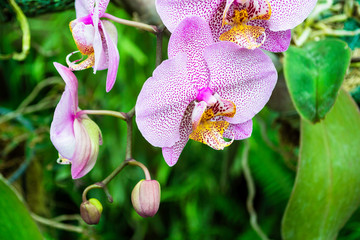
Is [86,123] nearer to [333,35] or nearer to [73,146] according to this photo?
[73,146]

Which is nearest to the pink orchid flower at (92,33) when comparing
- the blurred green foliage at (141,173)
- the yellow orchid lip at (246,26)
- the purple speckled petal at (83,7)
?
the purple speckled petal at (83,7)

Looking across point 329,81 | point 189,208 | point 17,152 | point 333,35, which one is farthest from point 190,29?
point 189,208

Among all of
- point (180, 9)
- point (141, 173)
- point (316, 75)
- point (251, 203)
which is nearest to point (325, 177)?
point (316, 75)

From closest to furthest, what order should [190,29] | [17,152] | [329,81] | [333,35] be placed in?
[190,29] < [329,81] < [333,35] < [17,152]

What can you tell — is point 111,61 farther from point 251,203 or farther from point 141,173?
point 141,173

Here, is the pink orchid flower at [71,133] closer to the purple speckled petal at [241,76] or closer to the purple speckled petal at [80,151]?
the purple speckled petal at [80,151]
